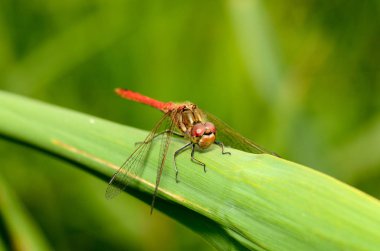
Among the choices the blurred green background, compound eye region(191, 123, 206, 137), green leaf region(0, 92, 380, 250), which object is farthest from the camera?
the blurred green background

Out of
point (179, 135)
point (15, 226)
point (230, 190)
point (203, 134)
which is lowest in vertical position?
point (15, 226)

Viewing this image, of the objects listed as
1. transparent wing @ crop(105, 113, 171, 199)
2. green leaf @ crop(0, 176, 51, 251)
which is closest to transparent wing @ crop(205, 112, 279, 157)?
transparent wing @ crop(105, 113, 171, 199)

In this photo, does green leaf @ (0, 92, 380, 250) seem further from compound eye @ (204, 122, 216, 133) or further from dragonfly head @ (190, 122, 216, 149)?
compound eye @ (204, 122, 216, 133)

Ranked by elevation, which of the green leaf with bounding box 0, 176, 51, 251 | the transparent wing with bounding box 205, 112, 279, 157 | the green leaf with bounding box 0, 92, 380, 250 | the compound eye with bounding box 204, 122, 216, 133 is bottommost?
the green leaf with bounding box 0, 176, 51, 251

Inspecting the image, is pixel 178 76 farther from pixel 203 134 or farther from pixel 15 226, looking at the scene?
pixel 15 226

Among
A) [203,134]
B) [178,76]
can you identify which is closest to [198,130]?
[203,134]

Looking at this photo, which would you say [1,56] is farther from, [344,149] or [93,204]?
[344,149]

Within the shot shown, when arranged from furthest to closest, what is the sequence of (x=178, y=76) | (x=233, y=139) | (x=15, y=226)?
(x=178, y=76), (x=233, y=139), (x=15, y=226)
